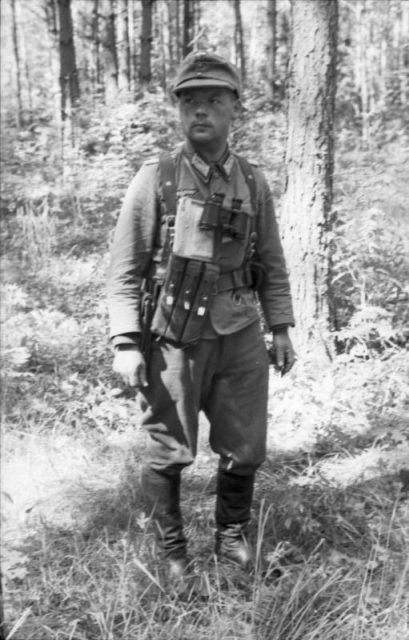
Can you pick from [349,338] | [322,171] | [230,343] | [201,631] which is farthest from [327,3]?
[201,631]

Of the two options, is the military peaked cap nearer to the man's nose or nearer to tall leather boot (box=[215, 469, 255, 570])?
the man's nose

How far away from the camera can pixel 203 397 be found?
3.02 m

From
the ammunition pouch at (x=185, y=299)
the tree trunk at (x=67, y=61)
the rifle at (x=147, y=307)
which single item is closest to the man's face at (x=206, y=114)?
the ammunition pouch at (x=185, y=299)

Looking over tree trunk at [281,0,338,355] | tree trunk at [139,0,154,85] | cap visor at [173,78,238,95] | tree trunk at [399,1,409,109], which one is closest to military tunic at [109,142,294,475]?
cap visor at [173,78,238,95]

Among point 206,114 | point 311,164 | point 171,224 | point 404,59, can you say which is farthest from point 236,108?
point 404,59

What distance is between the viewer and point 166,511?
3.08 metres

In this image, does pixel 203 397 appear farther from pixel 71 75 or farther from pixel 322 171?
pixel 71 75

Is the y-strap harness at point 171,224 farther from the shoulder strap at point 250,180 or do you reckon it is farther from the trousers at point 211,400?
→ the trousers at point 211,400

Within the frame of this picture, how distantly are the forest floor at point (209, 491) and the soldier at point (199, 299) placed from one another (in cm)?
25

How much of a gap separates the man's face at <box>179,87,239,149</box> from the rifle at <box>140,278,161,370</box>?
619mm

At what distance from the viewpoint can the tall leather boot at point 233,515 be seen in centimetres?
313

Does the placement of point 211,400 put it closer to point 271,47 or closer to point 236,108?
point 236,108

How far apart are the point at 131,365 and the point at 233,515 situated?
950 mm

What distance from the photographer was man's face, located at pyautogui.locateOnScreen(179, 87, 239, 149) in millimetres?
2754
